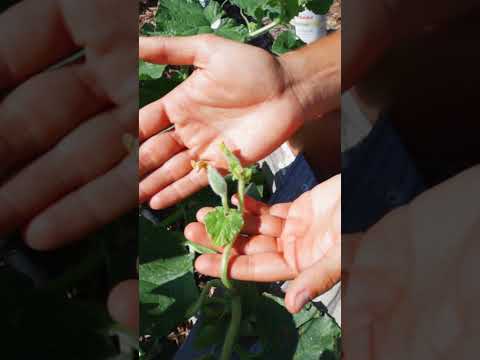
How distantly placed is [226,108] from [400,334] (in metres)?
0.48

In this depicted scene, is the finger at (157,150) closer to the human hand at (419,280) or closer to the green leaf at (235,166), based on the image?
the green leaf at (235,166)

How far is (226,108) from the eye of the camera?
2.85 ft

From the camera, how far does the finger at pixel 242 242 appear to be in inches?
33.3

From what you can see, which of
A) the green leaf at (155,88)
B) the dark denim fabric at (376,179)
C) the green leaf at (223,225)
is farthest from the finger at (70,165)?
the green leaf at (155,88)

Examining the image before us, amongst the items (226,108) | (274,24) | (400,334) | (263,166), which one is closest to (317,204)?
(226,108)

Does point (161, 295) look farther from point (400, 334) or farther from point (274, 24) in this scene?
point (274, 24)

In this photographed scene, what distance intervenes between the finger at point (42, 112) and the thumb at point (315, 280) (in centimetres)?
47

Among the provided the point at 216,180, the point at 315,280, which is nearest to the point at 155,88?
the point at 216,180

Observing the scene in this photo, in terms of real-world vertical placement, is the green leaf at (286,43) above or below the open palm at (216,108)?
below

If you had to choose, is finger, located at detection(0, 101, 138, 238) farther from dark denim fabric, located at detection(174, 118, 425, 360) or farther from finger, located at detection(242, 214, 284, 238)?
finger, located at detection(242, 214, 284, 238)

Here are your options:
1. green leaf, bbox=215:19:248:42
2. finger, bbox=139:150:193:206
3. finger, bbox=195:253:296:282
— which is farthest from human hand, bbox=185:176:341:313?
green leaf, bbox=215:19:248:42

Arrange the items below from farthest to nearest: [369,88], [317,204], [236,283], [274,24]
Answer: [274,24], [236,283], [317,204], [369,88]

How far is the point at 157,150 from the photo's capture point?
2.64ft

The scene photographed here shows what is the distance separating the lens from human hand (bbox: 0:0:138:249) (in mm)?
279
